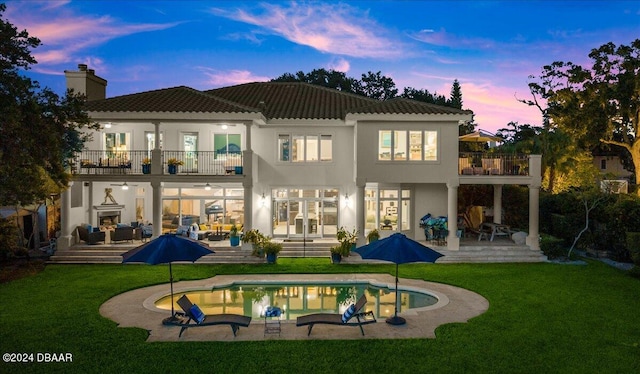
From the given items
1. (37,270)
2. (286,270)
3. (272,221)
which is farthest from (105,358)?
(272,221)

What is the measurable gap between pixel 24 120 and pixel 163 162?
23.2 feet

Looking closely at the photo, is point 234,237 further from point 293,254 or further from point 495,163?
point 495,163

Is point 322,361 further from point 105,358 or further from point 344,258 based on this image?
point 344,258

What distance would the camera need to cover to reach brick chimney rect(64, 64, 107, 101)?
22.3 metres

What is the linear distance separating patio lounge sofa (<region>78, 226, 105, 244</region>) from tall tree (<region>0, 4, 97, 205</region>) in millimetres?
4170

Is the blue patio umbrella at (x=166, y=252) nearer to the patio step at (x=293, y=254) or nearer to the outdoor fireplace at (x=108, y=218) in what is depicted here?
the patio step at (x=293, y=254)

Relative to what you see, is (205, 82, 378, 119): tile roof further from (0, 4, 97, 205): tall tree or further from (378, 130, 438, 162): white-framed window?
(0, 4, 97, 205): tall tree

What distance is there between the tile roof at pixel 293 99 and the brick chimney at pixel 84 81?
644 centimetres

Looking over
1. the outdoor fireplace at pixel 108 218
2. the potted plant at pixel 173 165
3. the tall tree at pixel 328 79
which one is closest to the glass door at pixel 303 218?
the potted plant at pixel 173 165

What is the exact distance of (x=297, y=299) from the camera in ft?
43.5

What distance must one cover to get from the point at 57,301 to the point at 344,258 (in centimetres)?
1101

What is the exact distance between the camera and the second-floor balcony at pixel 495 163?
2120cm

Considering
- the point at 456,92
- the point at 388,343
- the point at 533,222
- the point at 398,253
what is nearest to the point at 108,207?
the point at 398,253

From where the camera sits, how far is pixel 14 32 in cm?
1407
